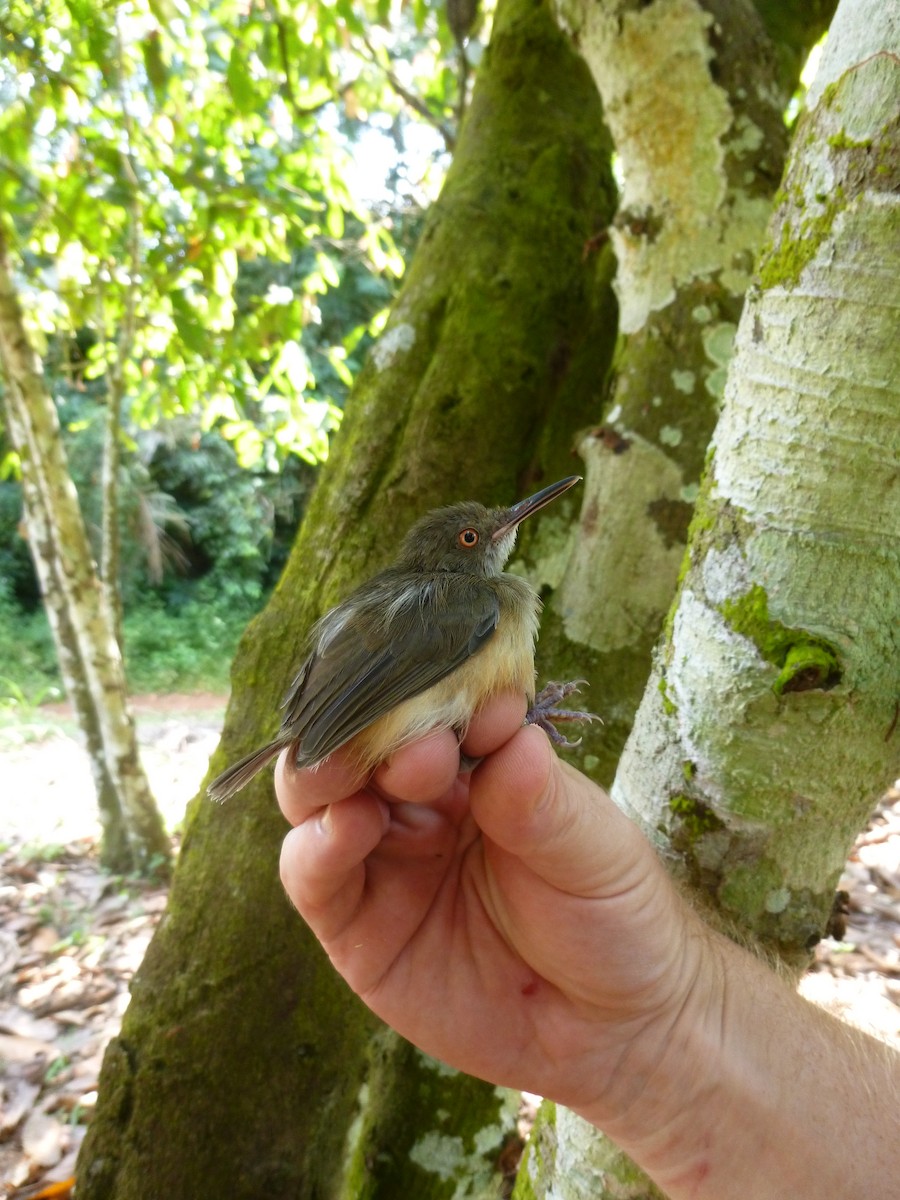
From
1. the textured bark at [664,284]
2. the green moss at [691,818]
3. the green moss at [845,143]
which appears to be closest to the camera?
the green moss at [845,143]

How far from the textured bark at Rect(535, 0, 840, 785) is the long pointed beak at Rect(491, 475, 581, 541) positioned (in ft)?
1.95

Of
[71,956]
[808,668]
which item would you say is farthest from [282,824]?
[71,956]

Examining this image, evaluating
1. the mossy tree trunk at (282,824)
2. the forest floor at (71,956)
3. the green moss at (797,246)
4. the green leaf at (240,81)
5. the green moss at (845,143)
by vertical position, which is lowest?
the forest floor at (71,956)

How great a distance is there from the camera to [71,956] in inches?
185

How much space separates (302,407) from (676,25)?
378 centimetres

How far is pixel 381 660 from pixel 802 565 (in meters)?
0.91

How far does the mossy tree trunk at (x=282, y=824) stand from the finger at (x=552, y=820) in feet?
4.65

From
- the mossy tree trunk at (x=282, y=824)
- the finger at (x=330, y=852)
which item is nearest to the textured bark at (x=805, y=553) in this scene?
the finger at (x=330, y=852)

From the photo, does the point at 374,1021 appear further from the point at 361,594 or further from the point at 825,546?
the point at 825,546

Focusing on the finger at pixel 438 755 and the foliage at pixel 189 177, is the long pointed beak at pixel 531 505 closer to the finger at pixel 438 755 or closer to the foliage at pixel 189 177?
the finger at pixel 438 755

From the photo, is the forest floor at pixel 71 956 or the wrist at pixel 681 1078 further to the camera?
the forest floor at pixel 71 956

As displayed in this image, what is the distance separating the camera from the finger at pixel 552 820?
1496 millimetres

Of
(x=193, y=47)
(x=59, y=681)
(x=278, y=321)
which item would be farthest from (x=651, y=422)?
(x=59, y=681)

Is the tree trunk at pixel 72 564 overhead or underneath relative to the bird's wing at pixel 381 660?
underneath
